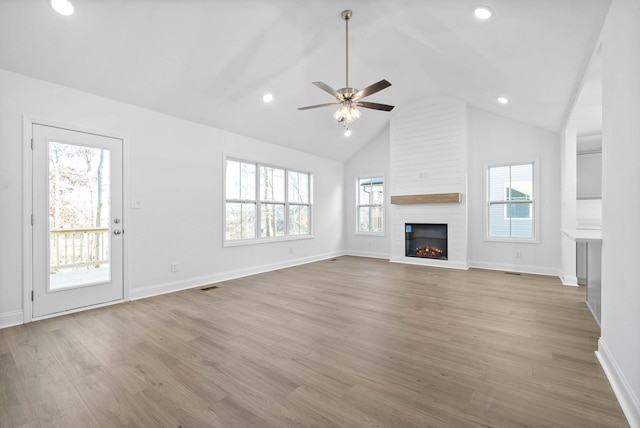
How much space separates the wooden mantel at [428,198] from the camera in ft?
20.1

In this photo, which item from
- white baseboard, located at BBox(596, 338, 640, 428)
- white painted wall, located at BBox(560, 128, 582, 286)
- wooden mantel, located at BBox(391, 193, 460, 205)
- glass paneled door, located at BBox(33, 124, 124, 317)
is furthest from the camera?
wooden mantel, located at BBox(391, 193, 460, 205)

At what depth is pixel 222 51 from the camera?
3684mm

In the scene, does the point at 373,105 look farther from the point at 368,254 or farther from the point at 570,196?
the point at 368,254

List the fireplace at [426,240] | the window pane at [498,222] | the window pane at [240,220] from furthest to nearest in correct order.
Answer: the fireplace at [426,240] < the window pane at [498,222] < the window pane at [240,220]

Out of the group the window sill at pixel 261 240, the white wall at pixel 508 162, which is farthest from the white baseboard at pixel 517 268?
the window sill at pixel 261 240

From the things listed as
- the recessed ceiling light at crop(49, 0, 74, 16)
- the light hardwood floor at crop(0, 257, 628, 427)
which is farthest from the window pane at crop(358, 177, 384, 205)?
the recessed ceiling light at crop(49, 0, 74, 16)

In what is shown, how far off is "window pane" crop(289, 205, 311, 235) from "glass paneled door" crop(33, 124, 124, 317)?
3545mm

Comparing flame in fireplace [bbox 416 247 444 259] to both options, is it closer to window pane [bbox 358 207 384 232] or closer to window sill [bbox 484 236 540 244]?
window sill [bbox 484 236 540 244]

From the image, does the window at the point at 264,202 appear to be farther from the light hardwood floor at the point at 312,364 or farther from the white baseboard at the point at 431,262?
the white baseboard at the point at 431,262

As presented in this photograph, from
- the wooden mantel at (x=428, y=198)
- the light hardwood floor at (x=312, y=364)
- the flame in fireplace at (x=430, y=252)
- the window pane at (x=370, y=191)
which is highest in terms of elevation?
the window pane at (x=370, y=191)

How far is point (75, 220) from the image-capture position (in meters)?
3.58

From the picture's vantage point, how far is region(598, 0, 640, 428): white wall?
5.41ft

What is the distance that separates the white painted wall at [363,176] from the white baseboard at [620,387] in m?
5.34

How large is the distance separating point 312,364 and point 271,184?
4.53 metres
